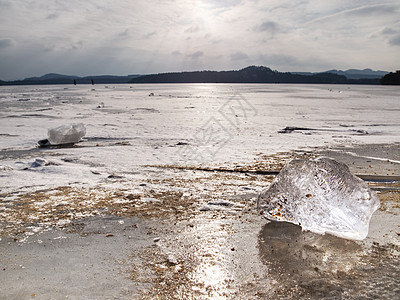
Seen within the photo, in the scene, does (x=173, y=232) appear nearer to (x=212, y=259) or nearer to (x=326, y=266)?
(x=212, y=259)

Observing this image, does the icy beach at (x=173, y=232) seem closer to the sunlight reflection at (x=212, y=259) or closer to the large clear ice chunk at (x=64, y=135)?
the sunlight reflection at (x=212, y=259)

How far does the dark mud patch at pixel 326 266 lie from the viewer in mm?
2303

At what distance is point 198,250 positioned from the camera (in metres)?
2.89

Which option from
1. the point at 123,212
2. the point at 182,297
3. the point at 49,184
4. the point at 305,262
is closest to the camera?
the point at 182,297

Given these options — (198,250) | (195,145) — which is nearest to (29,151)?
(195,145)

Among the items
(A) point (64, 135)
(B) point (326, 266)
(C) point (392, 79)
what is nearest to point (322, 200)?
(B) point (326, 266)

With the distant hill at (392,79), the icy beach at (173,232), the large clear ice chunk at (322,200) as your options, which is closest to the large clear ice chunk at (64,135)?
the icy beach at (173,232)

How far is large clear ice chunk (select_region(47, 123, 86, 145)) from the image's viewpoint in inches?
311

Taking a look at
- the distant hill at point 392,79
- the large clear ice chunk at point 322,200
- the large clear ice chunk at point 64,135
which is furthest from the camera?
the distant hill at point 392,79

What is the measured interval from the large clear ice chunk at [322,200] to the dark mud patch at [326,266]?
0.40ft

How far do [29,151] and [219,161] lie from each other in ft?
14.2

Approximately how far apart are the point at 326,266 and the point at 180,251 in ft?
4.10

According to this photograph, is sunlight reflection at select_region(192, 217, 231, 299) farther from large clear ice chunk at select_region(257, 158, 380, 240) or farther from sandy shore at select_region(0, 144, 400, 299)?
large clear ice chunk at select_region(257, 158, 380, 240)

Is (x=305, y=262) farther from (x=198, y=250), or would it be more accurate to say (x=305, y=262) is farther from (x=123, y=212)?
(x=123, y=212)
